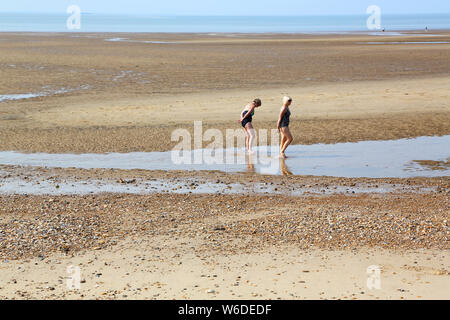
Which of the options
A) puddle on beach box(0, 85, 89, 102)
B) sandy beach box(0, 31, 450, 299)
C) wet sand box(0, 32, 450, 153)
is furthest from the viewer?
puddle on beach box(0, 85, 89, 102)

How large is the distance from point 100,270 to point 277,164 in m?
6.64

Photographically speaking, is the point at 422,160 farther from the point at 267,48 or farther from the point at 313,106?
the point at 267,48

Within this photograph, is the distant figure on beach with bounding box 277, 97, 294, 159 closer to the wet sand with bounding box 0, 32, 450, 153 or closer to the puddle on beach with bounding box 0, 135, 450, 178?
the puddle on beach with bounding box 0, 135, 450, 178

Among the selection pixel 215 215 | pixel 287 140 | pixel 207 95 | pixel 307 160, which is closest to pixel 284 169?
pixel 307 160

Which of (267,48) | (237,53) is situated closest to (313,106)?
(237,53)

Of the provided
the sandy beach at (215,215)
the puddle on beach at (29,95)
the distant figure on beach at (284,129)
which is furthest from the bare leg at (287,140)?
the puddle on beach at (29,95)

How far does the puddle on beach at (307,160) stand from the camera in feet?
43.7

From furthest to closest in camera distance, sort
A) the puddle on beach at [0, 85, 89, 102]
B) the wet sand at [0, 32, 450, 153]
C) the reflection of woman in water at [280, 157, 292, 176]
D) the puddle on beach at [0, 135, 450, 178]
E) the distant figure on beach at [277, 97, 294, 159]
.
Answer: the puddle on beach at [0, 85, 89, 102] < the wet sand at [0, 32, 450, 153] < the distant figure on beach at [277, 97, 294, 159] < the puddle on beach at [0, 135, 450, 178] < the reflection of woman in water at [280, 157, 292, 176]

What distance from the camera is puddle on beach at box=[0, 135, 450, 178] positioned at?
13312 mm

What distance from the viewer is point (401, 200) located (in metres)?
10.8

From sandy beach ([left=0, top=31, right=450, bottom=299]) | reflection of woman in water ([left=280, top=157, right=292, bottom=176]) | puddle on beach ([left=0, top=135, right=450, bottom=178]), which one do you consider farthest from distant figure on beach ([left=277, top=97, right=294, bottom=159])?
sandy beach ([left=0, top=31, right=450, bottom=299])

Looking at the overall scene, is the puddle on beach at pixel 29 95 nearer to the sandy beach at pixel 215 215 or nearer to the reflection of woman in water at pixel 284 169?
the sandy beach at pixel 215 215

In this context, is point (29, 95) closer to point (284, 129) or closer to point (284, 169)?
point (284, 129)
